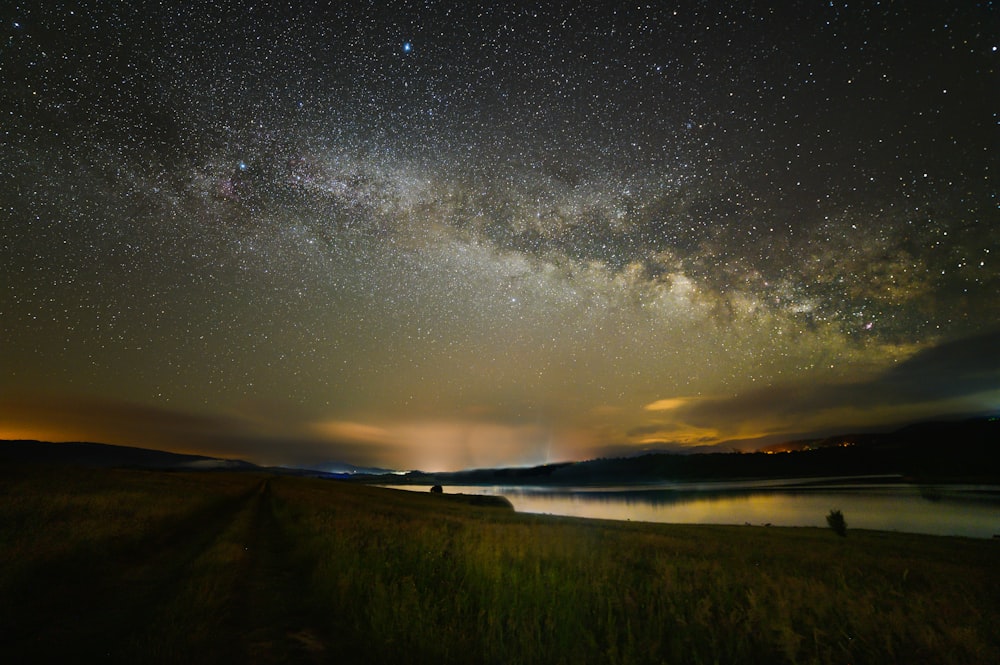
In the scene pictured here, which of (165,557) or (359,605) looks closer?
(359,605)

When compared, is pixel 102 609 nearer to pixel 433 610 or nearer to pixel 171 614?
pixel 171 614

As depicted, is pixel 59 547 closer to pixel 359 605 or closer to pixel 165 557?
pixel 165 557

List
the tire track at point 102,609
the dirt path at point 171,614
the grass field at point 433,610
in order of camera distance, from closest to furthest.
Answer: the grass field at point 433,610
the dirt path at point 171,614
the tire track at point 102,609

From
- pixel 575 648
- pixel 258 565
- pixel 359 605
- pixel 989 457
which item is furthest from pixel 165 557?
pixel 989 457

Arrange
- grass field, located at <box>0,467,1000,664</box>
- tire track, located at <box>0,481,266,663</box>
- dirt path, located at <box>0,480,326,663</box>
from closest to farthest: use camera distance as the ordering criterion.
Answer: grass field, located at <box>0,467,1000,664</box> < dirt path, located at <box>0,480,326,663</box> < tire track, located at <box>0,481,266,663</box>

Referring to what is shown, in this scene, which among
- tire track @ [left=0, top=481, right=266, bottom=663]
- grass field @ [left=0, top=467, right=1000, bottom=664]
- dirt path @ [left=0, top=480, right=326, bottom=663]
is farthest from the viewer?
tire track @ [left=0, top=481, right=266, bottom=663]

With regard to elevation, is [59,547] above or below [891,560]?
above

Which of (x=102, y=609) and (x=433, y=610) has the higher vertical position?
(x=433, y=610)

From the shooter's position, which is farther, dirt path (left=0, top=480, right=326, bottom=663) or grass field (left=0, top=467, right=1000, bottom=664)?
dirt path (left=0, top=480, right=326, bottom=663)

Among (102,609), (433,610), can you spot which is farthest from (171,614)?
(433,610)

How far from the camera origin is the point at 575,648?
4602 mm

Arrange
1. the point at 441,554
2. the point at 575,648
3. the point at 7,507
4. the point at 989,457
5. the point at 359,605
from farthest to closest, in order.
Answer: the point at 989,457, the point at 7,507, the point at 441,554, the point at 359,605, the point at 575,648

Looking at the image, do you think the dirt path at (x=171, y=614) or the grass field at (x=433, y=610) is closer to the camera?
the grass field at (x=433, y=610)

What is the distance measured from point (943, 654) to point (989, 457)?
23342 centimetres
